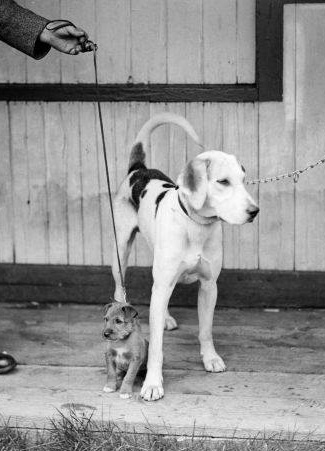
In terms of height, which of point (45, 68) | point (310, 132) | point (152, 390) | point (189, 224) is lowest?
point (152, 390)

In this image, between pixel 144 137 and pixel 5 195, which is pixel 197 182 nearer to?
pixel 144 137

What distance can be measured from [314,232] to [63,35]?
2620 millimetres

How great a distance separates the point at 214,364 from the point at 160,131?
194 centimetres

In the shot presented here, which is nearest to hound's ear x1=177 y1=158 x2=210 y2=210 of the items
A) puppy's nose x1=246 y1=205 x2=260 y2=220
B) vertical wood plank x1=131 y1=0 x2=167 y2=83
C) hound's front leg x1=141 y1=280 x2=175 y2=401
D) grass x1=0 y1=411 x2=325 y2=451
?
puppy's nose x1=246 y1=205 x2=260 y2=220

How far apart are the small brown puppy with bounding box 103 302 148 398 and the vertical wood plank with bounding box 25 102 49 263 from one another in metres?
1.99

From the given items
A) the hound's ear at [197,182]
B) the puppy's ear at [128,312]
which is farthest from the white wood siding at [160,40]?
the puppy's ear at [128,312]

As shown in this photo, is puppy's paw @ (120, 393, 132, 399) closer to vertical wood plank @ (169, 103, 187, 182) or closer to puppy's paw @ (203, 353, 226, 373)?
puppy's paw @ (203, 353, 226, 373)

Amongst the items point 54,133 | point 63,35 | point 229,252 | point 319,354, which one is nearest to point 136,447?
point 319,354

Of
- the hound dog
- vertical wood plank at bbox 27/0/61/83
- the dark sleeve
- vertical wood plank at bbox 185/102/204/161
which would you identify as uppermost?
the dark sleeve

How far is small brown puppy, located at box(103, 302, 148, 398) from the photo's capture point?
4.99 meters

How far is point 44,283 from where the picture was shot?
703cm

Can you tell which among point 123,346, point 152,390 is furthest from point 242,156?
point 152,390

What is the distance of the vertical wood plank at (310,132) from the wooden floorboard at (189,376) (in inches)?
19.2

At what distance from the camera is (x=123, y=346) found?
200 inches
